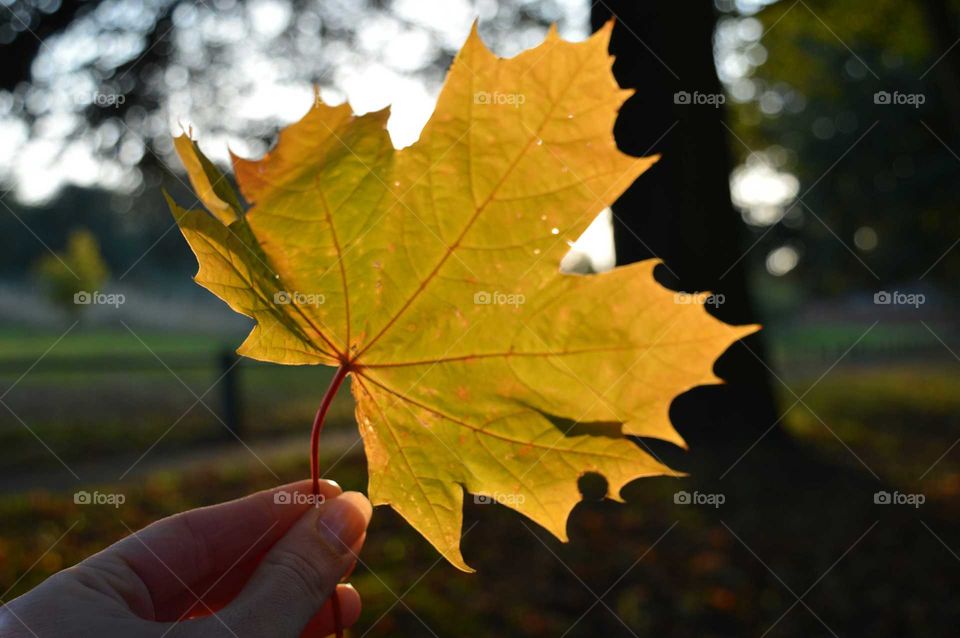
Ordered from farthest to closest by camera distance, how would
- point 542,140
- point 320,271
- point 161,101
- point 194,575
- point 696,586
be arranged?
1. point 161,101
2. point 696,586
3. point 194,575
4. point 320,271
5. point 542,140

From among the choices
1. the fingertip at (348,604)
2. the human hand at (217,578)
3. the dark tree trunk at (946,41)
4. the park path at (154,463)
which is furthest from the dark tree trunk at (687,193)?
the dark tree trunk at (946,41)

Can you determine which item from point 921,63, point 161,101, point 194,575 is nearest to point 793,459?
point 194,575

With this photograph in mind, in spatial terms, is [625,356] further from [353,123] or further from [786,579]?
[786,579]
